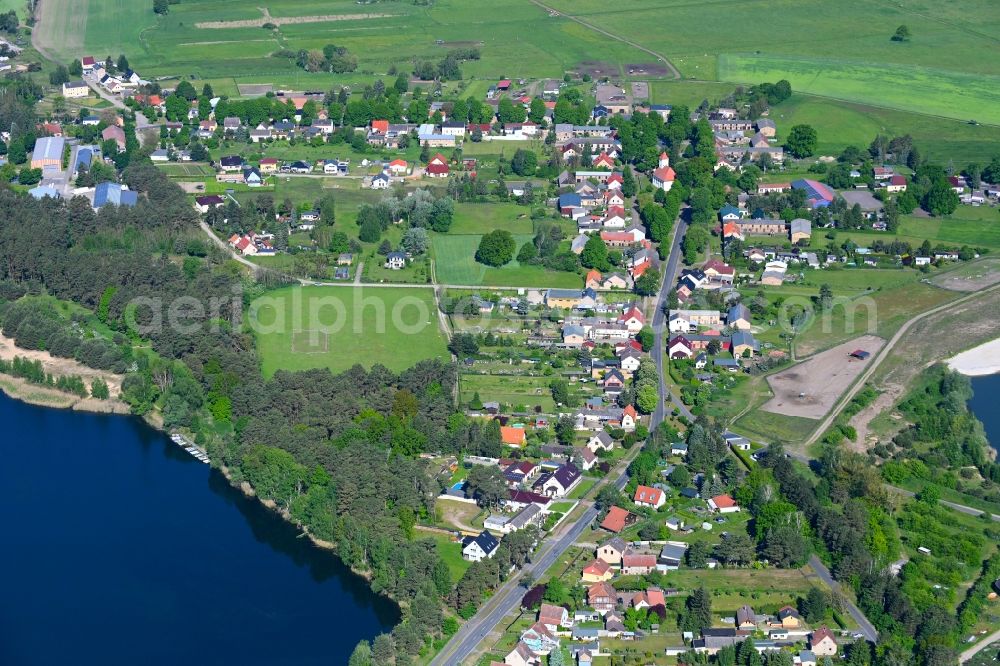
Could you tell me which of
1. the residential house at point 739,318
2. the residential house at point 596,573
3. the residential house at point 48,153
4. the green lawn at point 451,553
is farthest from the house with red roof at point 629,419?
the residential house at point 48,153

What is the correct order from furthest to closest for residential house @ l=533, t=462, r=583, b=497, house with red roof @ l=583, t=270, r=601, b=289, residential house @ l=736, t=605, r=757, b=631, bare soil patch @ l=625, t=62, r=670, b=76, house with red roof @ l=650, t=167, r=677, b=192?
bare soil patch @ l=625, t=62, r=670, b=76
house with red roof @ l=650, t=167, r=677, b=192
house with red roof @ l=583, t=270, r=601, b=289
residential house @ l=533, t=462, r=583, b=497
residential house @ l=736, t=605, r=757, b=631

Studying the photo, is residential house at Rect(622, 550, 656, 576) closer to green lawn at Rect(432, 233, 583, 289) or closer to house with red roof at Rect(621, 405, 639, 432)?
house with red roof at Rect(621, 405, 639, 432)

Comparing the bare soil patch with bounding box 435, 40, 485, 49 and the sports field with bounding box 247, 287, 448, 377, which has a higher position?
the bare soil patch with bounding box 435, 40, 485, 49

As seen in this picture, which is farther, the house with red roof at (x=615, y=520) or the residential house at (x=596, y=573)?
the house with red roof at (x=615, y=520)

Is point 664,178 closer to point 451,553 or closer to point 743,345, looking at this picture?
point 743,345

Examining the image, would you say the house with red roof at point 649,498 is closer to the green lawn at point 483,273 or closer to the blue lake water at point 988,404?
the blue lake water at point 988,404

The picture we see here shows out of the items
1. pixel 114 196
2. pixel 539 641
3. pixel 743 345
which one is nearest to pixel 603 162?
pixel 743 345

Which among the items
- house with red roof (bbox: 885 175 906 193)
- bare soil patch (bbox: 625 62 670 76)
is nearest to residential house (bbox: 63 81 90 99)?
bare soil patch (bbox: 625 62 670 76)
